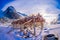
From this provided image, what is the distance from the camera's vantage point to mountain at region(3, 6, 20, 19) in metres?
1.72

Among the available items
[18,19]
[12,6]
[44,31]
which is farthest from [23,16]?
[44,31]

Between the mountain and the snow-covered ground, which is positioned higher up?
the mountain

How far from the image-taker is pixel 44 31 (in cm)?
169

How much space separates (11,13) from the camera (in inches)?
68.0

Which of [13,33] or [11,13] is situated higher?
[11,13]

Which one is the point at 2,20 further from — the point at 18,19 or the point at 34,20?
the point at 34,20

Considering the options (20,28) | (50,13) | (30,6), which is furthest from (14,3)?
(50,13)

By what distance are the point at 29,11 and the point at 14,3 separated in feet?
0.72

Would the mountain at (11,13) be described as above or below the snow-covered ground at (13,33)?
above

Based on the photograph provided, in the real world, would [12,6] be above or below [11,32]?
above

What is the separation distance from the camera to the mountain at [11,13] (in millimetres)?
1716

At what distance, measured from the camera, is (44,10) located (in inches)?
68.1

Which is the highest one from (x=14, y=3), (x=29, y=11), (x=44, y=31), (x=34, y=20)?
(x=14, y=3)

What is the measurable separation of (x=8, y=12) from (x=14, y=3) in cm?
14
